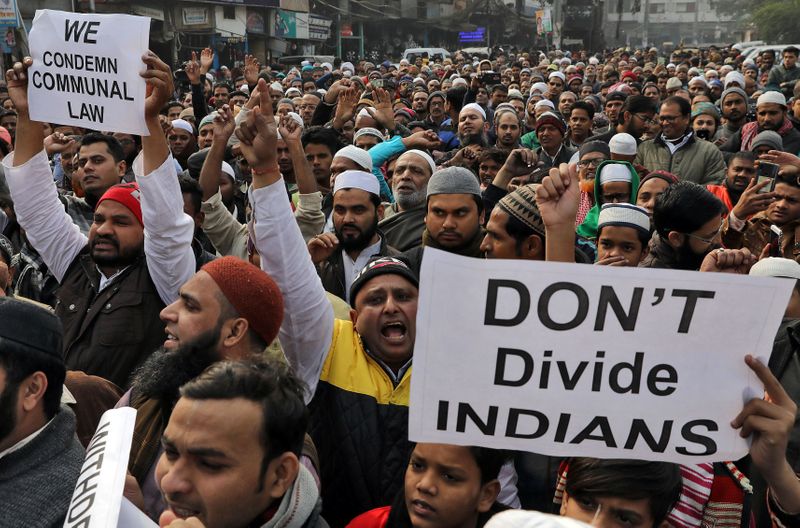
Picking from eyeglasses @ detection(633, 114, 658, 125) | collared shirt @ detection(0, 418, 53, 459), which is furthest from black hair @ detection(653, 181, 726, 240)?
eyeglasses @ detection(633, 114, 658, 125)

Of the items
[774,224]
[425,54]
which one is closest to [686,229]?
[774,224]

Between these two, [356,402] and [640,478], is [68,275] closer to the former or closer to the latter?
[356,402]

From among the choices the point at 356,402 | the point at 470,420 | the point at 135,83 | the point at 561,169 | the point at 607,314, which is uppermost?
the point at 135,83

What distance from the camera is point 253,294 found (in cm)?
270

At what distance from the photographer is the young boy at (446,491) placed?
225 centimetres

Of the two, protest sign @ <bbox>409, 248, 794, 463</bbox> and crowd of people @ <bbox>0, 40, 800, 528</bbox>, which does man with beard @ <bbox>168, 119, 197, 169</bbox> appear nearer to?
crowd of people @ <bbox>0, 40, 800, 528</bbox>

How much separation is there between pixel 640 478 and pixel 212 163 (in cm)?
342

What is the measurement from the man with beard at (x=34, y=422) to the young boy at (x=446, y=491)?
0.81 meters

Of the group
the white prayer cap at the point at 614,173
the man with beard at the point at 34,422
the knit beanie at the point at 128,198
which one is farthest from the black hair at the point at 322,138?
the man with beard at the point at 34,422

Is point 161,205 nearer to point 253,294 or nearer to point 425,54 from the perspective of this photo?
point 253,294

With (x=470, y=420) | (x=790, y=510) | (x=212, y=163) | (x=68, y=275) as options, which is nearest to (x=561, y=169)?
(x=470, y=420)

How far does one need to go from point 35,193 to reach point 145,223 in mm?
747

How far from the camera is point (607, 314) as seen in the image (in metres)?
2.12

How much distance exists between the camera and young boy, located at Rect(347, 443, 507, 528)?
225cm
